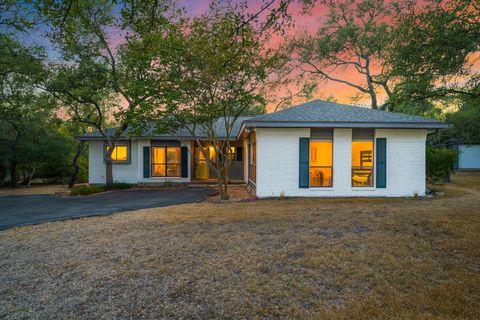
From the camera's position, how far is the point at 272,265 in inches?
159

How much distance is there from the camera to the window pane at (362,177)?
10680 millimetres

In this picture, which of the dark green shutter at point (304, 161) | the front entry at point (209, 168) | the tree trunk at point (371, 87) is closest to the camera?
the dark green shutter at point (304, 161)

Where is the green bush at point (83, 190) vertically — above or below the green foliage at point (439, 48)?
below

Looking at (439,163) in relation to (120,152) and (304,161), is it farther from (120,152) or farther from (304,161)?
(120,152)

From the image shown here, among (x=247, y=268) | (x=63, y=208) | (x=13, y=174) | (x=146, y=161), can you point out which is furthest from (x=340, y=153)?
(x=13, y=174)

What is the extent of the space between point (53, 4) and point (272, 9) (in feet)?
9.30

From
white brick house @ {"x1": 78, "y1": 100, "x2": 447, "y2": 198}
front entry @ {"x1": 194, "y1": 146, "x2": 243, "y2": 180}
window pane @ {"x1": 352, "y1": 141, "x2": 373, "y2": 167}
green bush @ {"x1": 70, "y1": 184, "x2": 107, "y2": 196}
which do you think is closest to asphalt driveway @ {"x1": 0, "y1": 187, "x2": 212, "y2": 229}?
green bush @ {"x1": 70, "y1": 184, "x2": 107, "y2": 196}

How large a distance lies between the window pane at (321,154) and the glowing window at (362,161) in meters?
0.91

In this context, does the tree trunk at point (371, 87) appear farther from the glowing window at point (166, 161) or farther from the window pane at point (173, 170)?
the window pane at point (173, 170)

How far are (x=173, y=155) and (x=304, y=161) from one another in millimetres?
8433

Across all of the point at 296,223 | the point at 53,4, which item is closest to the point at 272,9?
the point at 53,4

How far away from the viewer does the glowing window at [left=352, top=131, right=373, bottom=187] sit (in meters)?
10.6

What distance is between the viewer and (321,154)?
445 inches

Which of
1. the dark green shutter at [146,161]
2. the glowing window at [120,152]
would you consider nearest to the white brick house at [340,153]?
the dark green shutter at [146,161]
